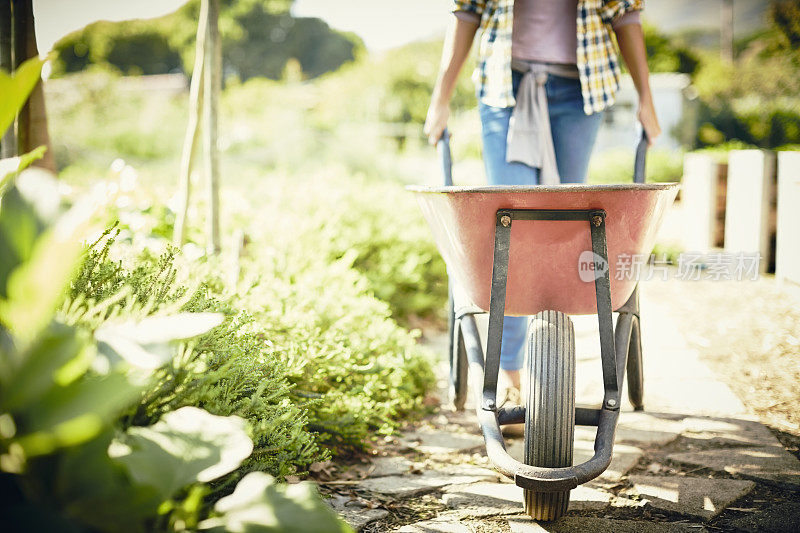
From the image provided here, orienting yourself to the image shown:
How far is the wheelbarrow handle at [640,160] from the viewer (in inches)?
72.6

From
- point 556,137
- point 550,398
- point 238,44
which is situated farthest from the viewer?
point 238,44

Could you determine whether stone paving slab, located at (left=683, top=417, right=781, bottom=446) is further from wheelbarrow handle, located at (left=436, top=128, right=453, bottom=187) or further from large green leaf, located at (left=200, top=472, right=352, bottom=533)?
large green leaf, located at (left=200, top=472, right=352, bottom=533)

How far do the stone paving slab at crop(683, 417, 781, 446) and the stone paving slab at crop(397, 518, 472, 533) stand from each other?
97cm

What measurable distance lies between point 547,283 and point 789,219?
2879 millimetres

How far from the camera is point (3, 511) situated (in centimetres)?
69

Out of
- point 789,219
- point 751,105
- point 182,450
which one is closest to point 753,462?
point 182,450

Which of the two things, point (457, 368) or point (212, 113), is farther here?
point (212, 113)

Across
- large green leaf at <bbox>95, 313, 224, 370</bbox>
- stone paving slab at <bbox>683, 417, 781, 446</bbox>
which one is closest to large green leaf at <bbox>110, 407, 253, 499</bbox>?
large green leaf at <bbox>95, 313, 224, 370</bbox>

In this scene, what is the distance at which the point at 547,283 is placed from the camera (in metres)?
1.50

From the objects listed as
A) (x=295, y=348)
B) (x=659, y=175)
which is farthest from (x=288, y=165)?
(x=659, y=175)

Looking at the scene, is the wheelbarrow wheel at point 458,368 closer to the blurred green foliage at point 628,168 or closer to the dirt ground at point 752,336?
the dirt ground at point 752,336

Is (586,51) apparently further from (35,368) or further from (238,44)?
(238,44)

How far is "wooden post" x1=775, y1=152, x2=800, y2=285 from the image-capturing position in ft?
11.5

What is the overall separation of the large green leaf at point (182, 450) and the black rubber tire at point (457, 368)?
3.59ft
